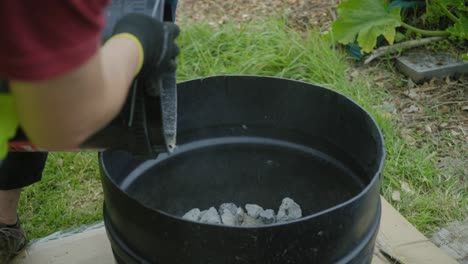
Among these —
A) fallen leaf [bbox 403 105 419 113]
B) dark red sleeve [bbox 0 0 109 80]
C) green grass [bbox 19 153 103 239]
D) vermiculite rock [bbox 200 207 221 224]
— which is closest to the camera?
dark red sleeve [bbox 0 0 109 80]

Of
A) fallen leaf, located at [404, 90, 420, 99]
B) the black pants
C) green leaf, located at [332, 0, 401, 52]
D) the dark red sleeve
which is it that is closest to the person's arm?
the dark red sleeve

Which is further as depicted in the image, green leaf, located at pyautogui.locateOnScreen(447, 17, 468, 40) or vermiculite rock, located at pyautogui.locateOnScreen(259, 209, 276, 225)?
green leaf, located at pyautogui.locateOnScreen(447, 17, 468, 40)

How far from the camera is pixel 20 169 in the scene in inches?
69.8

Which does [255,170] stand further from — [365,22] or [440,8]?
[440,8]

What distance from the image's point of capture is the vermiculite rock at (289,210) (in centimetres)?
169

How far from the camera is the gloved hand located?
0.94m

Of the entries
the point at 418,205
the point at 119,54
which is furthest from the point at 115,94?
the point at 418,205

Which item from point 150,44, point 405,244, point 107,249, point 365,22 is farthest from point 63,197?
point 365,22

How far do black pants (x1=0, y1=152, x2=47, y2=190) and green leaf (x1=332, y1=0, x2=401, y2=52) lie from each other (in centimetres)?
156

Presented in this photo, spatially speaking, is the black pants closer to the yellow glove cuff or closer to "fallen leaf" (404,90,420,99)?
the yellow glove cuff

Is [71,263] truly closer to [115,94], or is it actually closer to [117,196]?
[117,196]

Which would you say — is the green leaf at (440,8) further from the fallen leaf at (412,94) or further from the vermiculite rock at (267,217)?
the vermiculite rock at (267,217)

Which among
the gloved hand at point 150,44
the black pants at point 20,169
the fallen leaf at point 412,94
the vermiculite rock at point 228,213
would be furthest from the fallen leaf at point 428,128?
the gloved hand at point 150,44

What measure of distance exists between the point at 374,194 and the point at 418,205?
1043 millimetres
